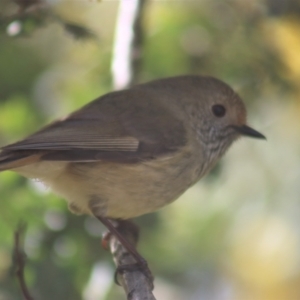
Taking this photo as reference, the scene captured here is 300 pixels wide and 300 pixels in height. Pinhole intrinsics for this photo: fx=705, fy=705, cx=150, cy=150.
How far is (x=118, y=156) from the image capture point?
3.77 meters

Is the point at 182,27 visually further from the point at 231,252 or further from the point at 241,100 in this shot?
the point at 231,252

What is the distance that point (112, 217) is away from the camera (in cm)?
392

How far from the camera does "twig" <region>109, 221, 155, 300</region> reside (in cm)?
333

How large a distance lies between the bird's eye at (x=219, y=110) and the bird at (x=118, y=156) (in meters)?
0.20

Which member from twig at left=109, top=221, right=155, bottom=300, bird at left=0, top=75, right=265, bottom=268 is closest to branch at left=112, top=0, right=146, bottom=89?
bird at left=0, top=75, right=265, bottom=268

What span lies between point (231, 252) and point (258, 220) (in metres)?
0.33

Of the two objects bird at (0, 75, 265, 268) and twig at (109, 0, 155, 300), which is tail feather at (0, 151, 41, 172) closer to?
bird at (0, 75, 265, 268)

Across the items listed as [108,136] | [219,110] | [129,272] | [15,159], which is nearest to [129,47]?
[219,110]

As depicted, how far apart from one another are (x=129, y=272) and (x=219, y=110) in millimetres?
1286

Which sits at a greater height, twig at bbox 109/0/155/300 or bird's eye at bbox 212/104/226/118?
twig at bbox 109/0/155/300

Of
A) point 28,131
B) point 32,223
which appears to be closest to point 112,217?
point 32,223

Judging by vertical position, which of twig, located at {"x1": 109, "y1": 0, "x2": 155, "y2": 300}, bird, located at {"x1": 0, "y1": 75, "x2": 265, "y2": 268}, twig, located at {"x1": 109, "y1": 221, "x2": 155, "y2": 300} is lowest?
twig, located at {"x1": 109, "y1": 221, "x2": 155, "y2": 300}

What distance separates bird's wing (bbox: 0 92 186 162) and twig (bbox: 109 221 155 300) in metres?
0.54

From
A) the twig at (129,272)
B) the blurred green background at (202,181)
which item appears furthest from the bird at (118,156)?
the blurred green background at (202,181)
